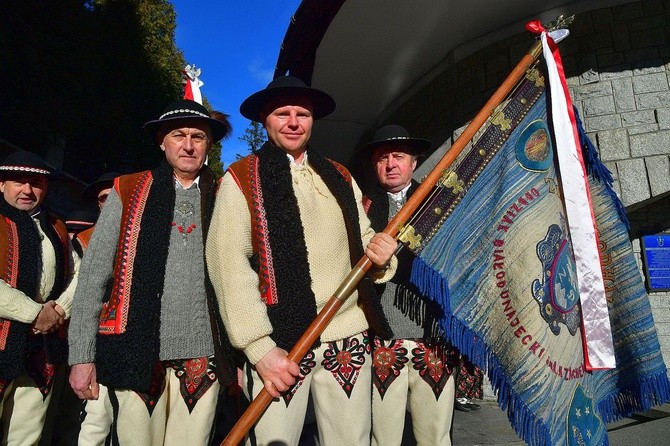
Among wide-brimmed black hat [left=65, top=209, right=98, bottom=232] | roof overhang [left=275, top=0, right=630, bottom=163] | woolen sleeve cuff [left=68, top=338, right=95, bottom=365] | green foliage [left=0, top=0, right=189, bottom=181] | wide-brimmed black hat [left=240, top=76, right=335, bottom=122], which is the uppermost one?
green foliage [left=0, top=0, right=189, bottom=181]

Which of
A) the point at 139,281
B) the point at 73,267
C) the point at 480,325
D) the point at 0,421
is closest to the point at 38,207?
the point at 73,267

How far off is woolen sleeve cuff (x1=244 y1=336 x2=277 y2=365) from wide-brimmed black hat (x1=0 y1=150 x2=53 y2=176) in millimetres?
2308

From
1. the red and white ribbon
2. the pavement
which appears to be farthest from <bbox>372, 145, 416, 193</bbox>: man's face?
the pavement

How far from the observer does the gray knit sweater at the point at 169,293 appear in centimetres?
202

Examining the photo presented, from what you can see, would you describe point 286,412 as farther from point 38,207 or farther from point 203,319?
point 38,207

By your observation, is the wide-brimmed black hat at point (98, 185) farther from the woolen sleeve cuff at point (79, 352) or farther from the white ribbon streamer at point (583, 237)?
the white ribbon streamer at point (583, 237)

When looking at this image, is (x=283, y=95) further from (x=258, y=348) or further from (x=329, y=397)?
(x=329, y=397)

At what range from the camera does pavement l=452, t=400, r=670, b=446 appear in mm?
3542

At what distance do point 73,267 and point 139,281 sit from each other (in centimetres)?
173

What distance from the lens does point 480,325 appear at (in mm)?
2326

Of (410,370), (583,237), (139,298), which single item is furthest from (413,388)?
(139,298)

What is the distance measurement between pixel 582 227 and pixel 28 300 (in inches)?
127

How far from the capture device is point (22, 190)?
309 centimetres

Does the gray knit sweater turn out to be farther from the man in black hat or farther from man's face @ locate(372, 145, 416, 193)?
the man in black hat
